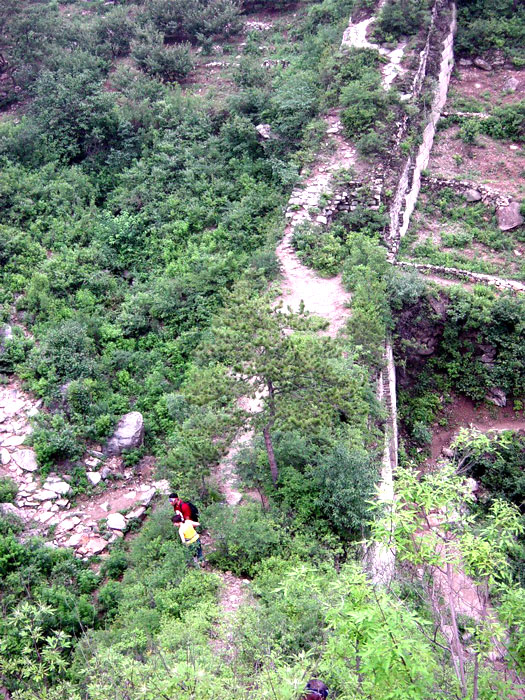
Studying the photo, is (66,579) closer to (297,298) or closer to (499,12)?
(297,298)

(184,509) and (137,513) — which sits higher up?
(184,509)

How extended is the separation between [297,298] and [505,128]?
10.0m

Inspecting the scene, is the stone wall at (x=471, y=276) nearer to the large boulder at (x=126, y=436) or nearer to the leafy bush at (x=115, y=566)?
the large boulder at (x=126, y=436)

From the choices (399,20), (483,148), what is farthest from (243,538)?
(399,20)

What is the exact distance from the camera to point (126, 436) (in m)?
10.6

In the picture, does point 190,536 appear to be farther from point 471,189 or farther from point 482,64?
point 482,64

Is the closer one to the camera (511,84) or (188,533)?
(188,533)

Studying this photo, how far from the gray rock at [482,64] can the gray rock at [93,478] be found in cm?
1776

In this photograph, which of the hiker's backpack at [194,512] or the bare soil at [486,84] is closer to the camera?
the hiker's backpack at [194,512]

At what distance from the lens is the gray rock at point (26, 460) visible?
9.87m

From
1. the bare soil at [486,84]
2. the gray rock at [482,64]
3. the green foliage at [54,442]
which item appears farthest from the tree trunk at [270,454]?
the gray rock at [482,64]

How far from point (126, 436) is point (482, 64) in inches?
667

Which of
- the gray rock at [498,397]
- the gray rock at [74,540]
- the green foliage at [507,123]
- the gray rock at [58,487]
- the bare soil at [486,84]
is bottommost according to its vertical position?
the gray rock at [498,397]

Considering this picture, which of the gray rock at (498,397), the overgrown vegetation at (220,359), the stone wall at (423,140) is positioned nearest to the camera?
the overgrown vegetation at (220,359)
